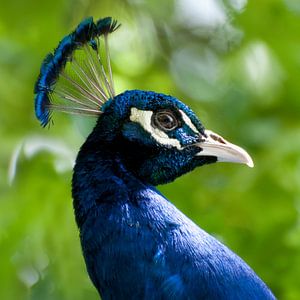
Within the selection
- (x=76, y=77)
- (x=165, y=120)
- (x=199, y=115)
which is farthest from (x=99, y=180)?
(x=199, y=115)

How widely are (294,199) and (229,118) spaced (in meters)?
0.32

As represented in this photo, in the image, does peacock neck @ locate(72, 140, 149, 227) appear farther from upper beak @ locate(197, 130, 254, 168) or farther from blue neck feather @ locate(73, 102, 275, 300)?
upper beak @ locate(197, 130, 254, 168)

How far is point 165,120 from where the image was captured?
200 cm

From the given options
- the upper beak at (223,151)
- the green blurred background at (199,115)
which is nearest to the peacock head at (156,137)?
the upper beak at (223,151)

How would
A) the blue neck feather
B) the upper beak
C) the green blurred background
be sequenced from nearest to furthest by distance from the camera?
1. the blue neck feather
2. the upper beak
3. the green blurred background

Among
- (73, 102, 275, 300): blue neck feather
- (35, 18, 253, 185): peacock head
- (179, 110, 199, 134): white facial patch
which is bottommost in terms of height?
(73, 102, 275, 300): blue neck feather

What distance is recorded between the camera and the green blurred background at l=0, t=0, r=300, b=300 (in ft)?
8.45

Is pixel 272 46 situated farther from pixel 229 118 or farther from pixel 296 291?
pixel 296 291

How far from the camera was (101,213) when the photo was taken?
1887mm

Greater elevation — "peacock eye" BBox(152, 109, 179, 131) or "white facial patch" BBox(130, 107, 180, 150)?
"peacock eye" BBox(152, 109, 179, 131)

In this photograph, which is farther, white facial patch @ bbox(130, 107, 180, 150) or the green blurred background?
the green blurred background

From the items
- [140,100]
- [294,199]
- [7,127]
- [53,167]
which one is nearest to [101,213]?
[140,100]

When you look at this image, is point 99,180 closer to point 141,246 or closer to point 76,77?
point 141,246

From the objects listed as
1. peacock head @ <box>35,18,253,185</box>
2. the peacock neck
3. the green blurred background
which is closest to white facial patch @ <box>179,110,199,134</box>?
peacock head @ <box>35,18,253,185</box>
